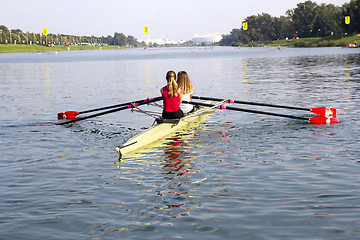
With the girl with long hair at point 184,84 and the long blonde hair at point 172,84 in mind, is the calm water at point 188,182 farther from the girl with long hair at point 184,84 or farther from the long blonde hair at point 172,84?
the long blonde hair at point 172,84

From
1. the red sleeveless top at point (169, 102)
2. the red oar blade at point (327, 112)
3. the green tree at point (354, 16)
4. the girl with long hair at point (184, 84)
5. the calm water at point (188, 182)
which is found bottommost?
the calm water at point (188, 182)

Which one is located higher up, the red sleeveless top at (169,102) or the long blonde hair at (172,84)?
the long blonde hair at (172,84)

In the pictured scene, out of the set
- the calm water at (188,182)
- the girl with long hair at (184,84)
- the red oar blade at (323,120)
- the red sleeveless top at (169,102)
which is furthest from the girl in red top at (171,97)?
the red oar blade at (323,120)

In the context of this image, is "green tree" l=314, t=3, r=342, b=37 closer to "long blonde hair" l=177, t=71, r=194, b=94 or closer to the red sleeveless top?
"long blonde hair" l=177, t=71, r=194, b=94

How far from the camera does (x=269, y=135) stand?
50.3ft

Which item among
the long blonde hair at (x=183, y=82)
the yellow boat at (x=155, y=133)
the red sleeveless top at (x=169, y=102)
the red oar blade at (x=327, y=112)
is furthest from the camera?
the red oar blade at (x=327, y=112)

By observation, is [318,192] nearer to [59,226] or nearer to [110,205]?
[110,205]

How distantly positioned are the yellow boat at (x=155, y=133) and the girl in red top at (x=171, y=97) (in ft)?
0.77

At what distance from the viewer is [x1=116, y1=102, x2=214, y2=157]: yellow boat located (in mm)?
12402

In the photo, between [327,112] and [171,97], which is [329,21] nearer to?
[327,112]

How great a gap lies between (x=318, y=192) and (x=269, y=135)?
6539mm

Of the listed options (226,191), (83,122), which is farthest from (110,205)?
(83,122)

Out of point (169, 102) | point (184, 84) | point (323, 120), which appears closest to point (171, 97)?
point (169, 102)

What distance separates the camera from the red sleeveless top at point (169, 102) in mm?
14573
